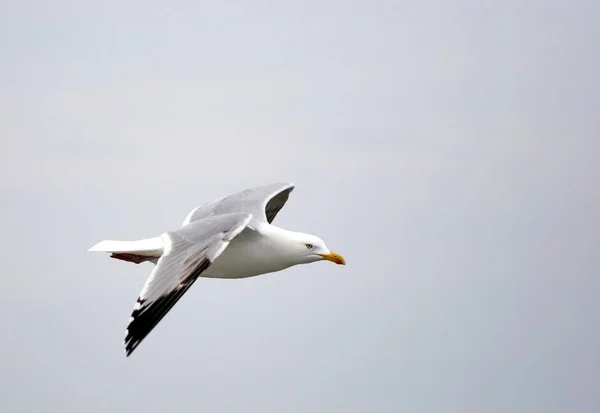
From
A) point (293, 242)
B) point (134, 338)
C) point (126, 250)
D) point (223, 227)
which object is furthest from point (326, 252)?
point (134, 338)

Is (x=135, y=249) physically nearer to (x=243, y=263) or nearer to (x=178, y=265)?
(x=243, y=263)

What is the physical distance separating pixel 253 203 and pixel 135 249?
1246mm

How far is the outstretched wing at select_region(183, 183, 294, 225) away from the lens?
362 inches

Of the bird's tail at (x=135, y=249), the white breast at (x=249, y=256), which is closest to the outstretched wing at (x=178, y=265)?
the white breast at (x=249, y=256)

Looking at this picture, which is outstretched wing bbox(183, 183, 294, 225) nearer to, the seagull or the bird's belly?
the seagull

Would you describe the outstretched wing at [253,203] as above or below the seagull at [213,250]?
above

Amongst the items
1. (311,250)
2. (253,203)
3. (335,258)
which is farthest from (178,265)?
(253,203)

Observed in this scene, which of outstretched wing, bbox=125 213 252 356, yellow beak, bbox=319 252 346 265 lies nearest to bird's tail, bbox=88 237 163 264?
outstretched wing, bbox=125 213 252 356

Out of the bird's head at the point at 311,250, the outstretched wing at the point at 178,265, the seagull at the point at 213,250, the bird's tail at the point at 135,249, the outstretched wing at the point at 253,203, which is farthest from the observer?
the outstretched wing at the point at 253,203

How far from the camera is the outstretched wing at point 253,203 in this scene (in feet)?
30.2

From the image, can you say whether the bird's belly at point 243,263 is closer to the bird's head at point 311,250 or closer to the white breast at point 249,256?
the white breast at point 249,256

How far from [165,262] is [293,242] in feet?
4.59

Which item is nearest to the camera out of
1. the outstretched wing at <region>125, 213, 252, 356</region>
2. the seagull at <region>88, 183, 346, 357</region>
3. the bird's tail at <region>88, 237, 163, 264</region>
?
the outstretched wing at <region>125, 213, 252, 356</region>

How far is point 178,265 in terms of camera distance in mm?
7547
